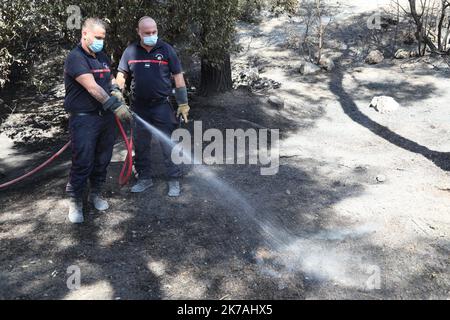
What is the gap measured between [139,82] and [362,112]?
18.3 feet

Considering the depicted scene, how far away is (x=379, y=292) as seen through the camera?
12.0 feet

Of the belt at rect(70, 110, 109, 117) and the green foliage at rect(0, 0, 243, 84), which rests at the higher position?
the green foliage at rect(0, 0, 243, 84)

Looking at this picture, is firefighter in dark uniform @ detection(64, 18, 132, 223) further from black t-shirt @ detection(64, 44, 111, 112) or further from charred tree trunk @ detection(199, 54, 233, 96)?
charred tree trunk @ detection(199, 54, 233, 96)

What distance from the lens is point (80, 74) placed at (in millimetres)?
4129

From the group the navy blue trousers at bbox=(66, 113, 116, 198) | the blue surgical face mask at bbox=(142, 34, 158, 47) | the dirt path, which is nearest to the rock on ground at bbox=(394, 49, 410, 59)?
the dirt path

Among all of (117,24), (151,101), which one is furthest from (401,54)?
(151,101)

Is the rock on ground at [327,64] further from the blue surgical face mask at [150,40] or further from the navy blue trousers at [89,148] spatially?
the navy blue trousers at [89,148]

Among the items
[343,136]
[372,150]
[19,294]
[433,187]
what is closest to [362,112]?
[343,136]

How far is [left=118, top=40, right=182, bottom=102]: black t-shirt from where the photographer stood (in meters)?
4.81

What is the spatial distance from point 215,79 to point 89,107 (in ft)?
15.5

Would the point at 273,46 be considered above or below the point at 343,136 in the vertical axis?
above

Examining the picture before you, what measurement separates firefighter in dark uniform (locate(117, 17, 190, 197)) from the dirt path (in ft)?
2.44
